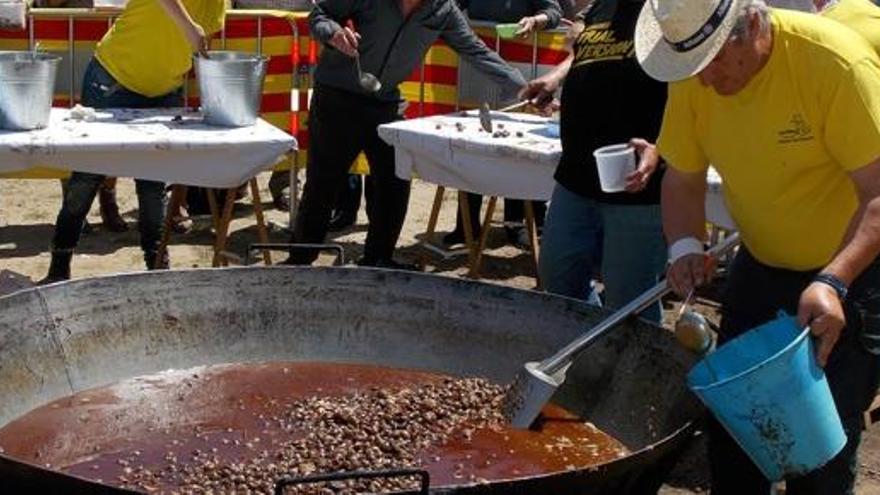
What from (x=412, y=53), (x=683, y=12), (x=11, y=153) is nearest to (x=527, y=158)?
(x=412, y=53)

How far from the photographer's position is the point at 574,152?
15.7ft

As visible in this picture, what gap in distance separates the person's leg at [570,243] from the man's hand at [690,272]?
109cm

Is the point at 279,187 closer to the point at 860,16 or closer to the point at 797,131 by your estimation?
the point at 860,16

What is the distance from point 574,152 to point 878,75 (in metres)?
1.71

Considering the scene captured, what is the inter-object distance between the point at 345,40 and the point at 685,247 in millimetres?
2831

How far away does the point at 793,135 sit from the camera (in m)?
3.32

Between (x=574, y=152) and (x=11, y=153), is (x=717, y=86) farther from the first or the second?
(x=11, y=153)

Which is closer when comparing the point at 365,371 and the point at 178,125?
the point at 365,371

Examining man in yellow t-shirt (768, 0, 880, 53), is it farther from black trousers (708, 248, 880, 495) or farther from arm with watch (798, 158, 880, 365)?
black trousers (708, 248, 880, 495)

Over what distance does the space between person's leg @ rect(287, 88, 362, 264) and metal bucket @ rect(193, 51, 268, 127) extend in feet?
1.70

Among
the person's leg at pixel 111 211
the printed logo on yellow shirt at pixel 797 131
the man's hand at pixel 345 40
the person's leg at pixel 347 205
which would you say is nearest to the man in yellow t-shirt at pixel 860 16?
the printed logo on yellow shirt at pixel 797 131

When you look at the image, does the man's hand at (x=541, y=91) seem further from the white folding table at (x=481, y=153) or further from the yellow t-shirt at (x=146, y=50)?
the yellow t-shirt at (x=146, y=50)

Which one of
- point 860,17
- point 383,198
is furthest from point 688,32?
point 383,198

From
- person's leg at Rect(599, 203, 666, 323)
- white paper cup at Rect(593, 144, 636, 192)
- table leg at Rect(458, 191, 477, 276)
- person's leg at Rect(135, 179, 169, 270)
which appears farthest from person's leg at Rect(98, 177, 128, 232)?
white paper cup at Rect(593, 144, 636, 192)
